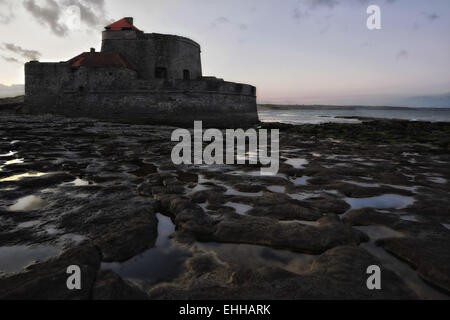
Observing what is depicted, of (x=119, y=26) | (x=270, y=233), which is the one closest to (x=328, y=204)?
(x=270, y=233)

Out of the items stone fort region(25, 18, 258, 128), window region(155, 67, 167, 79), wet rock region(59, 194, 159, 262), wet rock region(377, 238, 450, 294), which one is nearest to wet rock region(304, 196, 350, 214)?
wet rock region(377, 238, 450, 294)

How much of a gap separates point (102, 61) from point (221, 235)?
23968mm

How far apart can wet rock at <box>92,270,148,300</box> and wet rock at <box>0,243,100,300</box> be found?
0.05 metres

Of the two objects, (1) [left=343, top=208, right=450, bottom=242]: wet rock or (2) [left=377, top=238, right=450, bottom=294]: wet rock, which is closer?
(2) [left=377, top=238, right=450, bottom=294]: wet rock

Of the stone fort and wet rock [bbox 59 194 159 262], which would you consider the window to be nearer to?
the stone fort

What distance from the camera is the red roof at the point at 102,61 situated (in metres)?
21.8

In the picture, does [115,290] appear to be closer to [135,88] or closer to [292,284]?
[292,284]

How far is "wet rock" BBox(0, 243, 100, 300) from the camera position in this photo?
59.8 inches

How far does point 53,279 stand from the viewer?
1644 millimetres

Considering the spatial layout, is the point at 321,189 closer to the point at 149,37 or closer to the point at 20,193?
the point at 20,193

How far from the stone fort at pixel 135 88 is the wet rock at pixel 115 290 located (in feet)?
59.9

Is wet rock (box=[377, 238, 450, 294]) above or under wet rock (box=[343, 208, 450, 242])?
under

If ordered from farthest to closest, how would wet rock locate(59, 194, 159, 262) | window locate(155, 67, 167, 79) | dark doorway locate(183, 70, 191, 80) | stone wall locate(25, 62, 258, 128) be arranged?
dark doorway locate(183, 70, 191, 80) < window locate(155, 67, 167, 79) < stone wall locate(25, 62, 258, 128) < wet rock locate(59, 194, 159, 262)

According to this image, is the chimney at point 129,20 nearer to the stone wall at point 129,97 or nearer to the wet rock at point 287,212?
the stone wall at point 129,97
